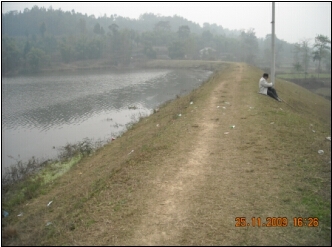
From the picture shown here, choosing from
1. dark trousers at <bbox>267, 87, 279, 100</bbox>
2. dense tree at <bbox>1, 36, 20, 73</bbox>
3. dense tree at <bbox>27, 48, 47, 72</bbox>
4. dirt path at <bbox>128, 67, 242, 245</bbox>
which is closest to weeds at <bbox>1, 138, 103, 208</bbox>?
dirt path at <bbox>128, 67, 242, 245</bbox>

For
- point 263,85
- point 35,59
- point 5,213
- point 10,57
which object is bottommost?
point 5,213

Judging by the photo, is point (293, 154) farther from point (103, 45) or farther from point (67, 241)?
point (103, 45)

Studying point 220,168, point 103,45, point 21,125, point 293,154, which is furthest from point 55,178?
point 103,45

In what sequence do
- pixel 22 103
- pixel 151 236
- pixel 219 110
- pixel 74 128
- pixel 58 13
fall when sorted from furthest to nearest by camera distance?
pixel 58 13
pixel 22 103
pixel 74 128
pixel 219 110
pixel 151 236

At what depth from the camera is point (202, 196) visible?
5586 mm

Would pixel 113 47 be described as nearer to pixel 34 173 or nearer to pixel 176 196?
pixel 34 173

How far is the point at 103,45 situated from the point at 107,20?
114482mm

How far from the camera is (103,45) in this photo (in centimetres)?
9262

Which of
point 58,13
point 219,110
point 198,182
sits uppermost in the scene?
point 58,13
